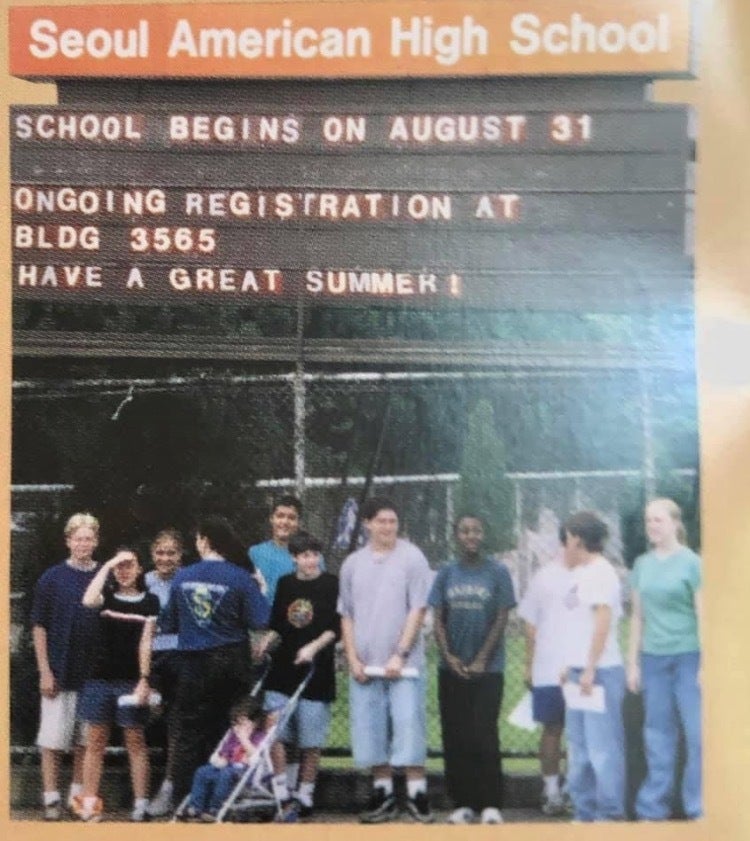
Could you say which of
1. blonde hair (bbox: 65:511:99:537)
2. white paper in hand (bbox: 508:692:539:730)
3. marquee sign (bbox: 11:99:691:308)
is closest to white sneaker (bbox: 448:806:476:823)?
white paper in hand (bbox: 508:692:539:730)

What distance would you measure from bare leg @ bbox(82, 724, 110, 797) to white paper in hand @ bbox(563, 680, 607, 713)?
102 centimetres

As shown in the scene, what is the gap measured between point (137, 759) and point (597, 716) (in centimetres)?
102

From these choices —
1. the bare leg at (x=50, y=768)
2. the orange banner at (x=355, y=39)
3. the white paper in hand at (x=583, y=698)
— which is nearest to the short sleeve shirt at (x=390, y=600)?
the white paper in hand at (x=583, y=698)

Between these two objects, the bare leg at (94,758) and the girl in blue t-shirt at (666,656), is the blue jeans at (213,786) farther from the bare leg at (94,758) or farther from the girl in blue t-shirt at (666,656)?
the girl in blue t-shirt at (666,656)

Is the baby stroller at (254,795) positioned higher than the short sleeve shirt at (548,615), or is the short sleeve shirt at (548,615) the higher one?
the short sleeve shirt at (548,615)

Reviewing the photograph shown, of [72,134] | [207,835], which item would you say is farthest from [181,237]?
[207,835]

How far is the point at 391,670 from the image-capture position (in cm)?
264

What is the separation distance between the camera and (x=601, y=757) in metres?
2.63

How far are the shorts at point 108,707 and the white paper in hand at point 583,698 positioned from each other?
925 mm

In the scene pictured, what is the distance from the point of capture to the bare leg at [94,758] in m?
2.68

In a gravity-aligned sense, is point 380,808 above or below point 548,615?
below

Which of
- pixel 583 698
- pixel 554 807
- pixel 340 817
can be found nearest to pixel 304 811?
pixel 340 817

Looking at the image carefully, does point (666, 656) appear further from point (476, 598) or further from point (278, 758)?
point (278, 758)

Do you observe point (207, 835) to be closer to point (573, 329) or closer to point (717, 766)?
point (717, 766)
